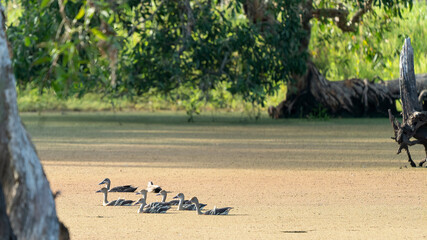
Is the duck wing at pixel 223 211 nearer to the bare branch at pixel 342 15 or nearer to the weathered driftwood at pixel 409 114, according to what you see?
the weathered driftwood at pixel 409 114

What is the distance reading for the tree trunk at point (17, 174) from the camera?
445 cm

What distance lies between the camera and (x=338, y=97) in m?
25.9

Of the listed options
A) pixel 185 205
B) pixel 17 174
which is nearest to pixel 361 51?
pixel 185 205

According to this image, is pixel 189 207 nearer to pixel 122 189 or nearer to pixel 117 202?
pixel 117 202

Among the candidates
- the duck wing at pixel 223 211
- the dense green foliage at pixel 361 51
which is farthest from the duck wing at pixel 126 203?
the dense green foliage at pixel 361 51

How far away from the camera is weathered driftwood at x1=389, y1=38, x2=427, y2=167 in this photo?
12.1 meters

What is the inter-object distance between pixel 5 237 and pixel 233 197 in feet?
18.0

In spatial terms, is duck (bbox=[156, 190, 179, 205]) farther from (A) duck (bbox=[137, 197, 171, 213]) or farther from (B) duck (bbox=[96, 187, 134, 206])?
(B) duck (bbox=[96, 187, 134, 206])

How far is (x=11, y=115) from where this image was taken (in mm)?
4457

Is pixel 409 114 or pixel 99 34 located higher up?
pixel 99 34

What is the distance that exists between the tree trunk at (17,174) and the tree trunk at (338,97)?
69.1 feet

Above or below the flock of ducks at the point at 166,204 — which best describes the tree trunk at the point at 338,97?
below

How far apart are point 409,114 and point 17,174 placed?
8477mm

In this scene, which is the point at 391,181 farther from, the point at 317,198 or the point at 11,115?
the point at 11,115
